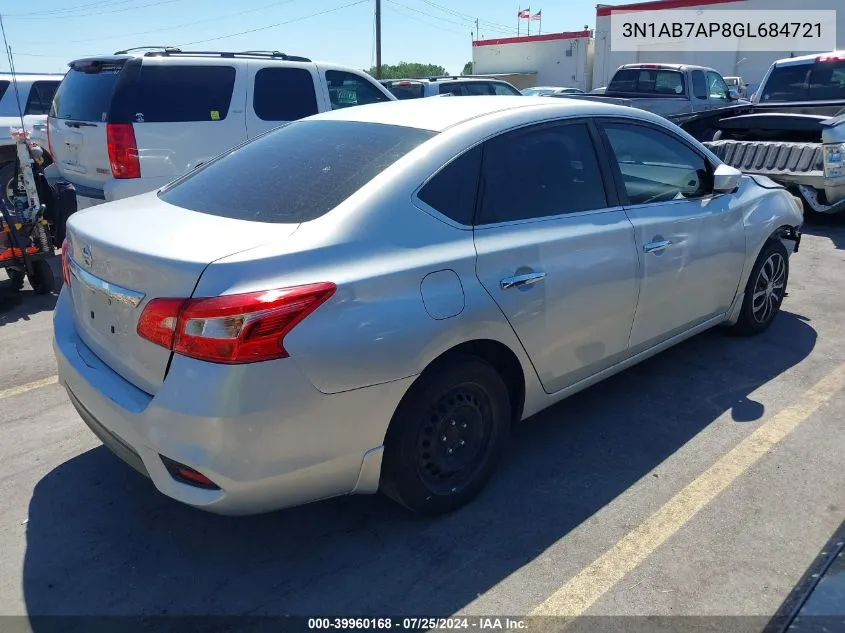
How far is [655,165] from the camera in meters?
4.10

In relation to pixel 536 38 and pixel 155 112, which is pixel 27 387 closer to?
pixel 155 112

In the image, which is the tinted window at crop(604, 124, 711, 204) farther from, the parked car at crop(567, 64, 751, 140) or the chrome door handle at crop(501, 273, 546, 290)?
the parked car at crop(567, 64, 751, 140)

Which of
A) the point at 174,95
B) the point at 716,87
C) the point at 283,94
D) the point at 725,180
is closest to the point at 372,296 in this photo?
the point at 725,180

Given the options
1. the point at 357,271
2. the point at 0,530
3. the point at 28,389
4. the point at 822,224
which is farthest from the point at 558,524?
the point at 822,224

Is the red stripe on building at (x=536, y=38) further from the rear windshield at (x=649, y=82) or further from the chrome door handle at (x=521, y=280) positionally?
the chrome door handle at (x=521, y=280)

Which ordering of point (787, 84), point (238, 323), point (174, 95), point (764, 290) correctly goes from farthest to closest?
point (787, 84), point (174, 95), point (764, 290), point (238, 323)

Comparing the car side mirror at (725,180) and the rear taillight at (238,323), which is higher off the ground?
the car side mirror at (725,180)

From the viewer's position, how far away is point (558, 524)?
3.02 meters

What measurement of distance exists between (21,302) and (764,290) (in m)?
5.97

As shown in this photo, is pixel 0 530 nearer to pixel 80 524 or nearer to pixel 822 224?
pixel 80 524

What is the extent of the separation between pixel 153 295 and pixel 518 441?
6.77 ft

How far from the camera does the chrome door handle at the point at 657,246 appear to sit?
364 cm

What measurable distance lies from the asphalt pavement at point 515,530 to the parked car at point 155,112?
2.93m

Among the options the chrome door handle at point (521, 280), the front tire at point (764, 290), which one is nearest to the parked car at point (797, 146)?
the front tire at point (764, 290)
